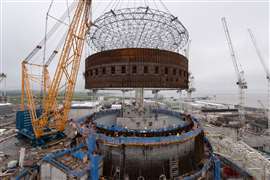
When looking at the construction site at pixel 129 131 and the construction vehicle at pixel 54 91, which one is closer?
the construction site at pixel 129 131

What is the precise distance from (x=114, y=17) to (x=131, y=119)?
712 inches

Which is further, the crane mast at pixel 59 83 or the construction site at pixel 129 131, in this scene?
the crane mast at pixel 59 83

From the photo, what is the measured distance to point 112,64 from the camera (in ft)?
80.6

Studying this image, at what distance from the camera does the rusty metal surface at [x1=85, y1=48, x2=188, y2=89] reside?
77.7 ft

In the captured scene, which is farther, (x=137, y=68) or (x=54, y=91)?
(x=54, y=91)

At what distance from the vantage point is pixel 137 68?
23719mm

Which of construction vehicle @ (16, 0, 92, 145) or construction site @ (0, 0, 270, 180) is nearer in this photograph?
construction site @ (0, 0, 270, 180)

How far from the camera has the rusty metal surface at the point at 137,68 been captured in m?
23.7

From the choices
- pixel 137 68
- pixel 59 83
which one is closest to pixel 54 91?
pixel 59 83

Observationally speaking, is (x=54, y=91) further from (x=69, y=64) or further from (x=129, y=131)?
(x=129, y=131)

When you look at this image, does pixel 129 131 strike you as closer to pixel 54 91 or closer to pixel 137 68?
pixel 137 68

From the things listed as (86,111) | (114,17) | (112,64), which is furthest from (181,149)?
(86,111)

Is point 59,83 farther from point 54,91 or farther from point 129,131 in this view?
point 129,131

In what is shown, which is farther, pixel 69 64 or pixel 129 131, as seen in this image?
pixel 69 64
